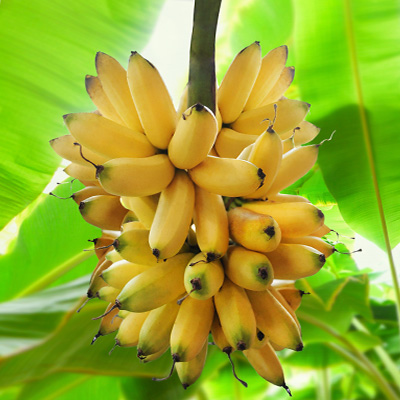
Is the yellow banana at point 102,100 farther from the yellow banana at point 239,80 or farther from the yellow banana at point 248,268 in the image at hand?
the yellow banana at point 248,268

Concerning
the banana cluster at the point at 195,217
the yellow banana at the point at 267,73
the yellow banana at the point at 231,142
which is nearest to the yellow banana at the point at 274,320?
the banana cluster at the point at 195,217

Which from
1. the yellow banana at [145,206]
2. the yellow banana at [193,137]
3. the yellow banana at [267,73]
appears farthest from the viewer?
the yellow banana at [267,73]

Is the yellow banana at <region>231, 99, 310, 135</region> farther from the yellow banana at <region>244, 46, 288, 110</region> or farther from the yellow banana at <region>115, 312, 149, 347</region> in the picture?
the yellow banana at <region>115, 312, 149, 347</region>

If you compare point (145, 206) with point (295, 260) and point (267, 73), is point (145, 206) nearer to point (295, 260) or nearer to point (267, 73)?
point (295, 260)

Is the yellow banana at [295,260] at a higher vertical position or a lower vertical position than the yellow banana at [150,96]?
lower

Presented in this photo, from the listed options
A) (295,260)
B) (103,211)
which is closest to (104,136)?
(103,211)

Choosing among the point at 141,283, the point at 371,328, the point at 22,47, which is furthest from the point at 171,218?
the point at 371,328
